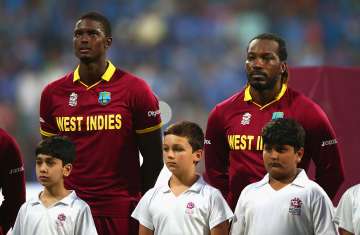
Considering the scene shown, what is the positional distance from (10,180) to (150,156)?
2.45 feet

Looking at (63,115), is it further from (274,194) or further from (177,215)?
(274,194)

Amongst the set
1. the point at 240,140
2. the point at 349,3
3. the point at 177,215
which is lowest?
the point at 177,215

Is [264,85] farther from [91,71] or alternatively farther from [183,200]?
[91,71]

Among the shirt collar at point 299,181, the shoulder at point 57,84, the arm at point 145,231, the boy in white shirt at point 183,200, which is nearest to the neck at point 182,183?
the boy in white shirt at point 183,200

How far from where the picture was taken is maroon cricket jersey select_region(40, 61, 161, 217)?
16.4ft

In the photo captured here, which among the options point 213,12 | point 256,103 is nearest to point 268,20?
point 213,12

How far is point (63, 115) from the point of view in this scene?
510cm

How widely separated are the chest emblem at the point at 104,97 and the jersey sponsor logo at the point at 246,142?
669 millimetres

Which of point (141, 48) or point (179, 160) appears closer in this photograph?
point (179, 160)

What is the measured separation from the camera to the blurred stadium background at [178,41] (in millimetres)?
10961

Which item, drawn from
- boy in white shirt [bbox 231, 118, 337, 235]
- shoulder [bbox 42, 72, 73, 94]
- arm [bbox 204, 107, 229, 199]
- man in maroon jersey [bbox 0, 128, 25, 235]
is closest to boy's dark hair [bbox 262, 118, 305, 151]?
boy in white shirt [bbox 231, 118, 337, 235]

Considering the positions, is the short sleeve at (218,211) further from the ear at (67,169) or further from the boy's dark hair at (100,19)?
the boy's dark hair at (100,19)

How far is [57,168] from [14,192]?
494 mm

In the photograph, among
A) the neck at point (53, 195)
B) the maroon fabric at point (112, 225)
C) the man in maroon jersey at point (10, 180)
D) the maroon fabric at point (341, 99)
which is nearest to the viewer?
the neck at point (53, 195)
